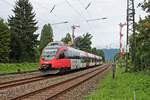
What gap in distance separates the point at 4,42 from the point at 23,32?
6.15 m

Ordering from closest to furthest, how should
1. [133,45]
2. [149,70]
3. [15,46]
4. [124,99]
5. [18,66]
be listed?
[124,99] < [149,70] < [133,45] < [18,66] < [15,46]

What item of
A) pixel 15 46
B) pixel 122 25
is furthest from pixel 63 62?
pixel 15 46

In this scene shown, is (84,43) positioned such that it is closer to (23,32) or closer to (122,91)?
(23,32)

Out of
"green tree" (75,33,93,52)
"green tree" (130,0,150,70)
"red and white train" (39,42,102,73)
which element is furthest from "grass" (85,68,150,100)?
"green tree" (75,33,93,52)

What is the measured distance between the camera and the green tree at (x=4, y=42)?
247 feet

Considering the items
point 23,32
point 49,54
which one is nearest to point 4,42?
point 23,32

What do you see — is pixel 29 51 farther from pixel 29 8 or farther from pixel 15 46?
pixel 29 8

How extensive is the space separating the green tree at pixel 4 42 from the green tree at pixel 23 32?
1519 millimetres

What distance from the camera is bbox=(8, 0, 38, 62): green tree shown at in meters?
78.9

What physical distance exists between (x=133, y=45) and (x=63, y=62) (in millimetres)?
8167

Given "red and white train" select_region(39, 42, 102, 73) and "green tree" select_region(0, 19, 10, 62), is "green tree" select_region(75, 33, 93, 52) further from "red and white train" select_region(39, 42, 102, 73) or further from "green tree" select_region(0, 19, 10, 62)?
"red and white train" select_region(39, 42, 102, 73)

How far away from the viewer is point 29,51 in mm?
83125

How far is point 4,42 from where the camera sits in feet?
252

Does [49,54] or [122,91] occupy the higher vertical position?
[49,54]
